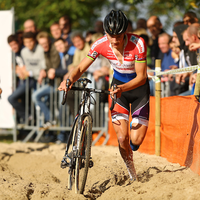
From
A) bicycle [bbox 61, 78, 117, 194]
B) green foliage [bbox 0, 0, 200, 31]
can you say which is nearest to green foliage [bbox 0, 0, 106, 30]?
green foliage [bbox 0, 0, 200, 31]

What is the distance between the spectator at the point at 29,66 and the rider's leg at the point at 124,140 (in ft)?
17.6

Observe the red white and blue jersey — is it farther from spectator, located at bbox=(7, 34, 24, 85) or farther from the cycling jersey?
spectator, located at bbox=(7, 34, 24, 85)

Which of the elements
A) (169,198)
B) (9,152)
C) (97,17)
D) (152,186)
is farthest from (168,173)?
(97,17)

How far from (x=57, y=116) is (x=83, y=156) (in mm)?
5694

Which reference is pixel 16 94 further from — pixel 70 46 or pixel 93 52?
pixel 93 52

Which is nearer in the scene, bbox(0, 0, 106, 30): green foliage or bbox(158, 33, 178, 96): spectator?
bbox(158, 33, 178, 96): spectator

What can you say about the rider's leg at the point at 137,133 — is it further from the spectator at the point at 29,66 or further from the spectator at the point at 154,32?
the spectator at the point at 29,66

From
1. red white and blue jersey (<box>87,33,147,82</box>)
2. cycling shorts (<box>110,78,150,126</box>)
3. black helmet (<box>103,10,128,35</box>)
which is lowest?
cycling shorts (<box>110,78,150,126</box>)

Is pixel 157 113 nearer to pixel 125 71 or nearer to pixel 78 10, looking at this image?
pixel 125 71

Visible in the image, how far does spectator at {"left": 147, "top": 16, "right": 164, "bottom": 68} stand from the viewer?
9.01 meters

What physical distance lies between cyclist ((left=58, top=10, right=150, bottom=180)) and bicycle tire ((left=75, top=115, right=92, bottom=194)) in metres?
0.62

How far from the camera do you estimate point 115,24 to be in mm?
4676

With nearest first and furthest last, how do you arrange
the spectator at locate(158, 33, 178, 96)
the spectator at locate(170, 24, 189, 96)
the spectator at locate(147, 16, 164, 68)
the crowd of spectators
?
the spectator at locate(170, 24, 189, 96) < the spectator at locate(158, 33, 178, 96) < the spectator at locate(147, 16, 164, 68) < the crowd of spectators

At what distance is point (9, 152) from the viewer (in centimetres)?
868
